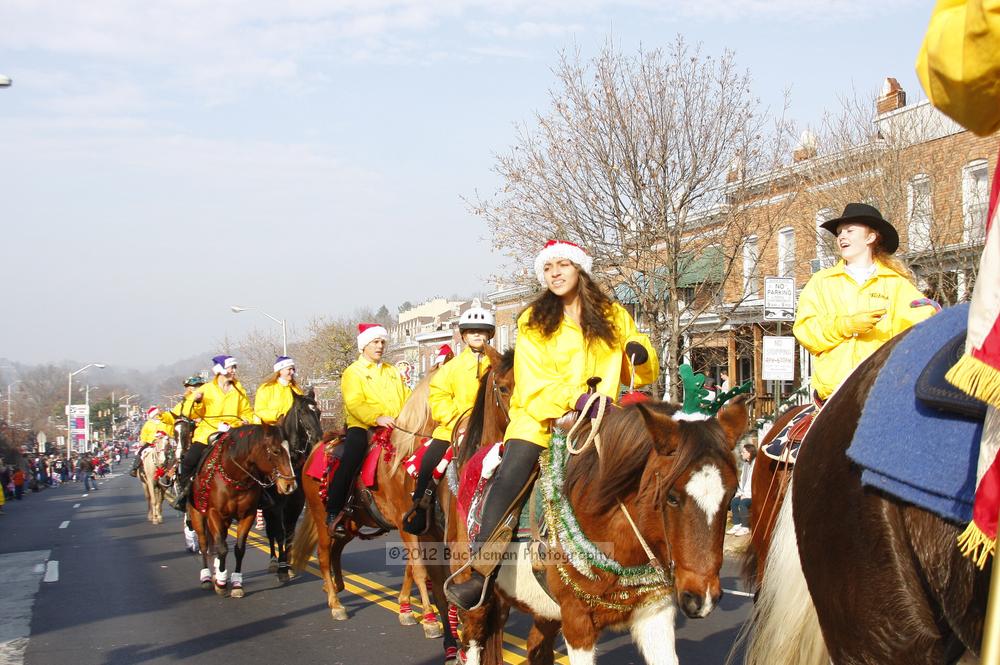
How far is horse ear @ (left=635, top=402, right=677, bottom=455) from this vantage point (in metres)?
4.38

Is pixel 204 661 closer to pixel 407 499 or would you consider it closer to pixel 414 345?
pixel 407 499

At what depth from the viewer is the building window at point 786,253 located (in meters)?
20.7

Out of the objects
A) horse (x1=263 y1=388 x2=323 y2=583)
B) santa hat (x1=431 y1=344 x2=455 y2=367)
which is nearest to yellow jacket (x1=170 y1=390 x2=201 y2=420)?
horse (x1=263 y1=388 x2=323 y2=583)

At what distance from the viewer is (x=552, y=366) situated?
5.18 m

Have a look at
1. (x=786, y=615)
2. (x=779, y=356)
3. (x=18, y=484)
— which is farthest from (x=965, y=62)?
(x=18, y=484)

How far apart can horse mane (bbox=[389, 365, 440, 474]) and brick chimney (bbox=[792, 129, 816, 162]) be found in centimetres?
1357

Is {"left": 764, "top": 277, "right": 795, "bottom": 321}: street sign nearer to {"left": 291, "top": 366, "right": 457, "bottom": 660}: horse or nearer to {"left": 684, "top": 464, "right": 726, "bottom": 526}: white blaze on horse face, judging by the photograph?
{"left": 291, "top": 366, "right": 457, "bottom": 660}: horse

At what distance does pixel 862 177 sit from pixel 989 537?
18091mm

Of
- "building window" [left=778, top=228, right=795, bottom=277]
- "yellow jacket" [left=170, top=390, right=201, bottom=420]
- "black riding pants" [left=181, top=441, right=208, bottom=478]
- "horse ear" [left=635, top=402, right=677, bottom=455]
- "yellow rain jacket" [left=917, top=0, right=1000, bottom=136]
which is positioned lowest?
"black riding pants" [left=181, top=441, right=208, bottom=478]

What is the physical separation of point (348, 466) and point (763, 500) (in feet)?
16.8

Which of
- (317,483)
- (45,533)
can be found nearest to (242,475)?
(317,483)

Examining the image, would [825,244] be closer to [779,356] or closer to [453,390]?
[779,356]

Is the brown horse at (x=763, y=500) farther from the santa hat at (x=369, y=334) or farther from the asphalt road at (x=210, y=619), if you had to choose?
the santa hat at (x=369, y=334)

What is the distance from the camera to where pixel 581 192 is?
1936cm
